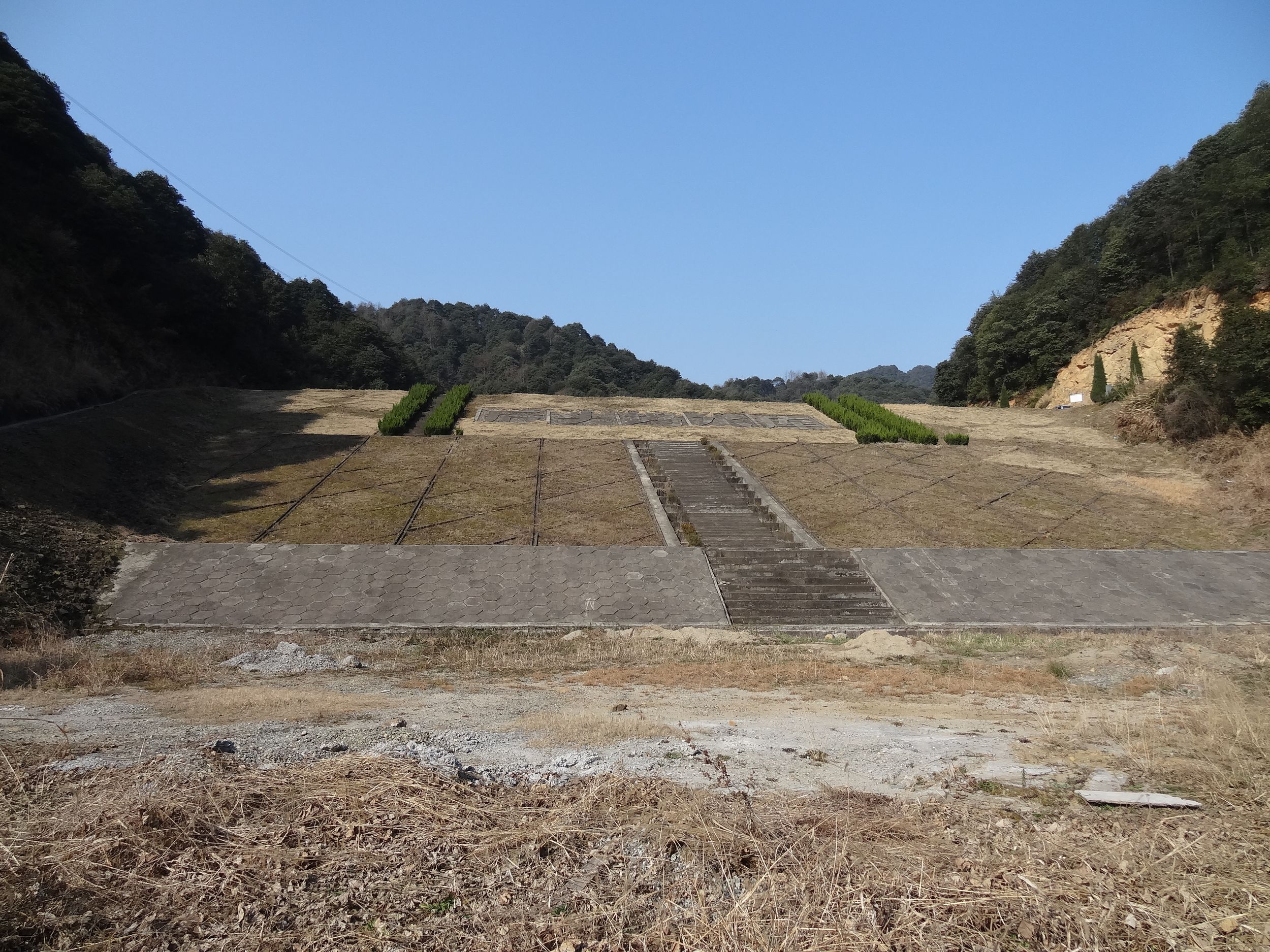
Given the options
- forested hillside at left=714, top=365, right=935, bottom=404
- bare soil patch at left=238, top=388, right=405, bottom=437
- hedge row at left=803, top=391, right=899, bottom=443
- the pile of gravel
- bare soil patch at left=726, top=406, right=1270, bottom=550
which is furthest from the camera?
forested hillside at left=714, top=365, right=935, bottom=404

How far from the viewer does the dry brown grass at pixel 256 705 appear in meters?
5.70

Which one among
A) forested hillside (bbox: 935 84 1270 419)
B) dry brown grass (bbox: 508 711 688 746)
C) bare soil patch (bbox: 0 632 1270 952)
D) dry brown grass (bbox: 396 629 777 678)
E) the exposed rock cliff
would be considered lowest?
dry brown grass (bbox: 396 629 777 678)

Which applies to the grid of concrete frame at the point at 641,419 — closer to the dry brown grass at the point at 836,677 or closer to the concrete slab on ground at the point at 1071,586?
the concrete slab on ground at the point at 1071,586

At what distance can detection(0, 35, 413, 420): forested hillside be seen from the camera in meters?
22.2

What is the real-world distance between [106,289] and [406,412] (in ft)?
45.9

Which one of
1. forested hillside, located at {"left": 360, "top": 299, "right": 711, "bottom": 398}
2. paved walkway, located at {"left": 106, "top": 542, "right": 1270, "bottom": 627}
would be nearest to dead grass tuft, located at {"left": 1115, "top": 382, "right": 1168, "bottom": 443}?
paved walkway, located at {"left": 106, "top": 542, "right": 1270, "bottom": 627}

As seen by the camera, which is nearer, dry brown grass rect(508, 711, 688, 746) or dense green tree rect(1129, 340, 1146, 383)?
dry brown grass rect(508, 711, 688, 746)

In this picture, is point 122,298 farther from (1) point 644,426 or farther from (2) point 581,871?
(2) point 581,871

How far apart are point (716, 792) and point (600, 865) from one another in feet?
3.38

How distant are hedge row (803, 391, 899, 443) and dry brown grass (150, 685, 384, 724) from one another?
21.9 metres

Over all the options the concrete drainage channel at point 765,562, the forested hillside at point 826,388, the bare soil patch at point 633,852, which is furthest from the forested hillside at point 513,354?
the bare soil patch at point 633,852

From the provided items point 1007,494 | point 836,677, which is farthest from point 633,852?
point 1007,494

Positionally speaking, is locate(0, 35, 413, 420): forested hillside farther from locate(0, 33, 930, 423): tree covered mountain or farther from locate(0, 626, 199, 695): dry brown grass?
locate(0, 626, 199, 695): dry brown grass

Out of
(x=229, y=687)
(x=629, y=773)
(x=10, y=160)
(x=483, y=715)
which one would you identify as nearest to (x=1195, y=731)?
(x=629, y=773)
